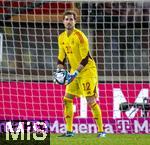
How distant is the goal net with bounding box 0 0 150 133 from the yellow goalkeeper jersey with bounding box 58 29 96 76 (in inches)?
80.8

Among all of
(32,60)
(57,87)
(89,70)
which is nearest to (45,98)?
(57,87)

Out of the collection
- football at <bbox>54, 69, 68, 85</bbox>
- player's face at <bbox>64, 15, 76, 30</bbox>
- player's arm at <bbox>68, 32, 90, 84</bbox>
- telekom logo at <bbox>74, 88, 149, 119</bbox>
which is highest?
player's face at <bbox>64, 15, 76, 30</bbox>

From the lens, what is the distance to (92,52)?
14320mm

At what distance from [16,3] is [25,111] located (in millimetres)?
2151

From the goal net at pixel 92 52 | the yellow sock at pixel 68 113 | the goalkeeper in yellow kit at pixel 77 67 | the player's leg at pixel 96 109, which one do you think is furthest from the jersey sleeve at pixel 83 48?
the goal net at pixel 92 52

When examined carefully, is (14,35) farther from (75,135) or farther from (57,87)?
(75,135)

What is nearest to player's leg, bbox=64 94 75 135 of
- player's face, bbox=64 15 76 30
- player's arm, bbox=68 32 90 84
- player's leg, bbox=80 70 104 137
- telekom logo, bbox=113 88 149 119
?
player's leg, bbox=80 70 104 137

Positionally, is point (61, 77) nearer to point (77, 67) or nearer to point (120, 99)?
point (77, 67)

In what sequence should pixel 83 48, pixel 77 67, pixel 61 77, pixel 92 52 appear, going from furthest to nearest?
pixel 92 52, pixel 77 67, pixel 83 48, pixel 61 77

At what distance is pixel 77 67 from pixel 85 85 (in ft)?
0.98

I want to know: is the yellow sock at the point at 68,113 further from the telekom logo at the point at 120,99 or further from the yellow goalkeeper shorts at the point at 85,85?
the telekom logo at the point at 120,99

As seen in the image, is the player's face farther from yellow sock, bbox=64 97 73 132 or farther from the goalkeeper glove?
yellow sock, bbox=64 97 73 132

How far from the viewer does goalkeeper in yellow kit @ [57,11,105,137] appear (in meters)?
11.0

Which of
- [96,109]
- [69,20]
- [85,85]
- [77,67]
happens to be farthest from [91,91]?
[69,20]
